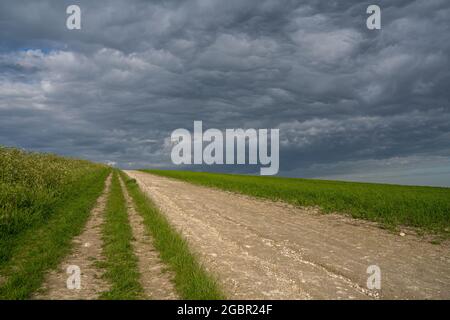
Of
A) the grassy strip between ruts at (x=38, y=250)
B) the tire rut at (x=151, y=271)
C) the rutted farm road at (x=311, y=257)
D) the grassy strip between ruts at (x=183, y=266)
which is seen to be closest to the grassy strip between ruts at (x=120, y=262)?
the tire rut at (x=151, y=271)

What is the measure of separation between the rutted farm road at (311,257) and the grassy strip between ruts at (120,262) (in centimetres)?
190

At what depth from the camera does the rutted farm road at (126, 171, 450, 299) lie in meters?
8.22

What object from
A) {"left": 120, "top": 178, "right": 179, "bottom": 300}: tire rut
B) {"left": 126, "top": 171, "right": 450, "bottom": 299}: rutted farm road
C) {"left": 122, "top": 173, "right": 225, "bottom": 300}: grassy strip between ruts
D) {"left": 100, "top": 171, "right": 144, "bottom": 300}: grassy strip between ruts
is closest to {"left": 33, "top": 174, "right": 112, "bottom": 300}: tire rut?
{"left": 100, "top": 171, "right": 144, "bottom": 300}: grassy strip between ruts

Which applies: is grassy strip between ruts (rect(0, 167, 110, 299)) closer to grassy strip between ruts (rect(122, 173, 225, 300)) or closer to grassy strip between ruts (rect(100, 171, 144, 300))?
grassy strip between ruts (rect(100, 171, 144, 300))

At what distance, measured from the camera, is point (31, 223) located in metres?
14.2

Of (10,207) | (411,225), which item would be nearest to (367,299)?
(411,225)

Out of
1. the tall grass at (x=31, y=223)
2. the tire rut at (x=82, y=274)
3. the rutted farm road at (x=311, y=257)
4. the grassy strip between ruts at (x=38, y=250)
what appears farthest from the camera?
the tall grass at (x=31, y=223)

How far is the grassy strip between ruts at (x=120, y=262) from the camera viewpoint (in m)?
7.72

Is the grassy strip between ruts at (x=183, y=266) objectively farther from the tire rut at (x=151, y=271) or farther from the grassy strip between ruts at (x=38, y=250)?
the grassy strip between ruts at (x=38, y=250)

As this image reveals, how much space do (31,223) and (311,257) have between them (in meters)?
10.2

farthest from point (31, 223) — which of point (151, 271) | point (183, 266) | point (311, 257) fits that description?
point (311, 257)

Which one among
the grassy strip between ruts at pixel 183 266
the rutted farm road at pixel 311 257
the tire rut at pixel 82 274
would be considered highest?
the grassy strip between ruts at pixel 183 266

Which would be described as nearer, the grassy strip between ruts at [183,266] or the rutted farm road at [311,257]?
the grassy strip between ruts at [183,266]
